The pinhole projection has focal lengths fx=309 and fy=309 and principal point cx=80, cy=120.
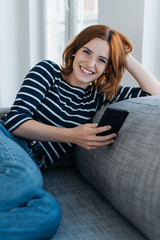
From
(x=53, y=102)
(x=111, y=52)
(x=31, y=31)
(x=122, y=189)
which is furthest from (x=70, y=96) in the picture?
(x=31, y=31)

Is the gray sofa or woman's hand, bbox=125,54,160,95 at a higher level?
woman's hand, bbox=125,54,160,95

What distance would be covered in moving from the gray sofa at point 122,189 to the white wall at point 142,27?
1.87 ft

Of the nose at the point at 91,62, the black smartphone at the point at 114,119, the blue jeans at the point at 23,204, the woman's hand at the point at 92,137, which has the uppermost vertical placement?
the nose at the point at 91,62

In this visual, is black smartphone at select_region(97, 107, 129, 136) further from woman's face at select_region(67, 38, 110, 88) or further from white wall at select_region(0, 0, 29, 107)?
white wall at select_region(0, 0, 29, 107)

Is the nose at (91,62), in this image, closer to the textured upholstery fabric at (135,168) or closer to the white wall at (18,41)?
the textured upholstery fabric at (135,168)

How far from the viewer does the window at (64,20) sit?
233 centimetres

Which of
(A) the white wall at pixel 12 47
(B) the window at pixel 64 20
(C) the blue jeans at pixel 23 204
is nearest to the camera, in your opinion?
(C) the blue jeans at pixel 23 204

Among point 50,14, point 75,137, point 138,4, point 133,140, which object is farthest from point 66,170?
point 50,14

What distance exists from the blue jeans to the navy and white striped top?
0.30 meters

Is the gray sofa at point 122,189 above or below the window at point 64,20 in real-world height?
below

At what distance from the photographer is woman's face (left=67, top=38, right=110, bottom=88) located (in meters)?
1.20

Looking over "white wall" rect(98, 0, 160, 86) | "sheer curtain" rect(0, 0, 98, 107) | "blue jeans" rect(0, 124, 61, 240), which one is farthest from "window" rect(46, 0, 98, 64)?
"blue jeans" rect(0, 124, 61, 240)

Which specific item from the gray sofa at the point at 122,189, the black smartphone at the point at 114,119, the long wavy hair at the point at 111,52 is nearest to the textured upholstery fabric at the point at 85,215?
the gray sofa at the point at 122,189

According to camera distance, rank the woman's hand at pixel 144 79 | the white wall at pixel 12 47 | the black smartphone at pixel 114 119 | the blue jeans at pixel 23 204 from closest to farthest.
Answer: the blue jeans at pixel 23 204, the black smartphone at pixel 114 119, the woman's hand at pixel 144 79, the white wall at pixel 12 47
